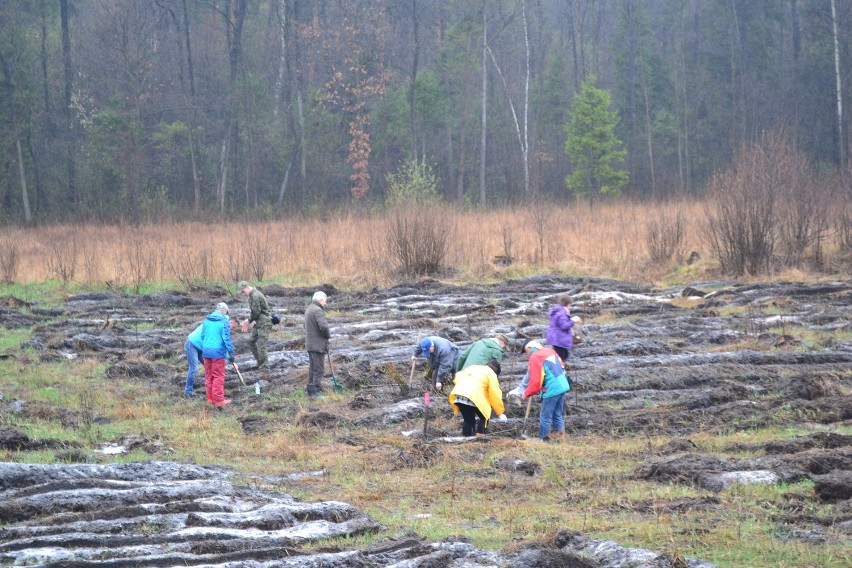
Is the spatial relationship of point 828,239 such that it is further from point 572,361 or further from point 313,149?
point 313,149

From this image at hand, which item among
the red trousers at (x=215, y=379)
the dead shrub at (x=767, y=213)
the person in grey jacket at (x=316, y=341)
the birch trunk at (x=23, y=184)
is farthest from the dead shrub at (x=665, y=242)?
the birch trunk at (x=23, y=184)

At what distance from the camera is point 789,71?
191 feet

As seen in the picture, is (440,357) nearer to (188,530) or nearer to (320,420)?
(320,420)

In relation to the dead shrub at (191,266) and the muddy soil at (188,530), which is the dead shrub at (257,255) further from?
the muddy soil at (188,530)

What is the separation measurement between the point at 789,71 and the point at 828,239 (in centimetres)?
3257

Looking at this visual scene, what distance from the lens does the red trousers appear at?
53.1 feet

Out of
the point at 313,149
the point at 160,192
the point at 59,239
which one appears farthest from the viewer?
the point at 313,149

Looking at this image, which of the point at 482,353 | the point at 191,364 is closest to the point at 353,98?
the point at 191,364

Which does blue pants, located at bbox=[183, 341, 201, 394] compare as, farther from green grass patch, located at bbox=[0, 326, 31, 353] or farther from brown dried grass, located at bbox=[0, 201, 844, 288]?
brown dried grass, located at bbox=[0, 201, 844, 288]

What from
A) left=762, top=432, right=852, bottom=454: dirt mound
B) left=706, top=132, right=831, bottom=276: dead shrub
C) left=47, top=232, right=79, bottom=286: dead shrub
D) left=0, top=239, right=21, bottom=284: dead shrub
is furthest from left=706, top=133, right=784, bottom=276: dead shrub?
left=0, top=239, right=21, bottom=284: dead shrub

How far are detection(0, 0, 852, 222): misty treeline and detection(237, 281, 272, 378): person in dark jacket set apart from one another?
27.5m

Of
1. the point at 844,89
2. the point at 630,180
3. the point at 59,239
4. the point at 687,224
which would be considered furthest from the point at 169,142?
the point at 844,89

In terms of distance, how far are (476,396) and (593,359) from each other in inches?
181

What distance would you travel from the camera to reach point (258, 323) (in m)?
18.0
